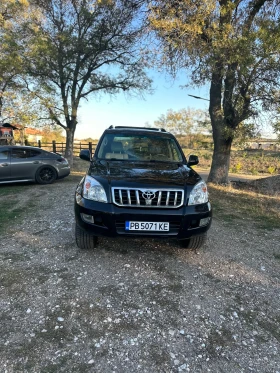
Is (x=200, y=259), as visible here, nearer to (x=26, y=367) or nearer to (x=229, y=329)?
(x=229, y=329)

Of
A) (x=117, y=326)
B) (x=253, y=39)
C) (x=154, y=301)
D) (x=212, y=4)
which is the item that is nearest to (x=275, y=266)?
(x=154, y=301)

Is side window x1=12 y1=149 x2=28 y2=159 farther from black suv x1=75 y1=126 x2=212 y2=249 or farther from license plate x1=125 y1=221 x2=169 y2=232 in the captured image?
license plate x1=125 y1=221 x2=169 y2=232

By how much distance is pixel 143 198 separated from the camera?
10.5 ft

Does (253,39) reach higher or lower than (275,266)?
higher

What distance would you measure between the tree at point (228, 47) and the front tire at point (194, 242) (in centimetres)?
508

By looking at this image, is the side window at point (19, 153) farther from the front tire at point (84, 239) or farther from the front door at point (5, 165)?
the front tire at point (84, 239)

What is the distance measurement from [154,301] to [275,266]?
192 cm

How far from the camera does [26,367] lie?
191 centimetres

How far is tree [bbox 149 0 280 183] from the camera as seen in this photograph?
21.5 feet

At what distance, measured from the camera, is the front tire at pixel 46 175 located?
9134 millimetres

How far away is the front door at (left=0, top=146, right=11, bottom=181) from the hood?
18.3ft

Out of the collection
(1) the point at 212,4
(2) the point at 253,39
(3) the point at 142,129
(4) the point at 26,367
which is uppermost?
(1) the point at 212,4

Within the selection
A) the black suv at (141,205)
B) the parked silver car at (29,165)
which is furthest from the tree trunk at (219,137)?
the black suv at (141,205)

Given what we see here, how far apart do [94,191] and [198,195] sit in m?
1.32
